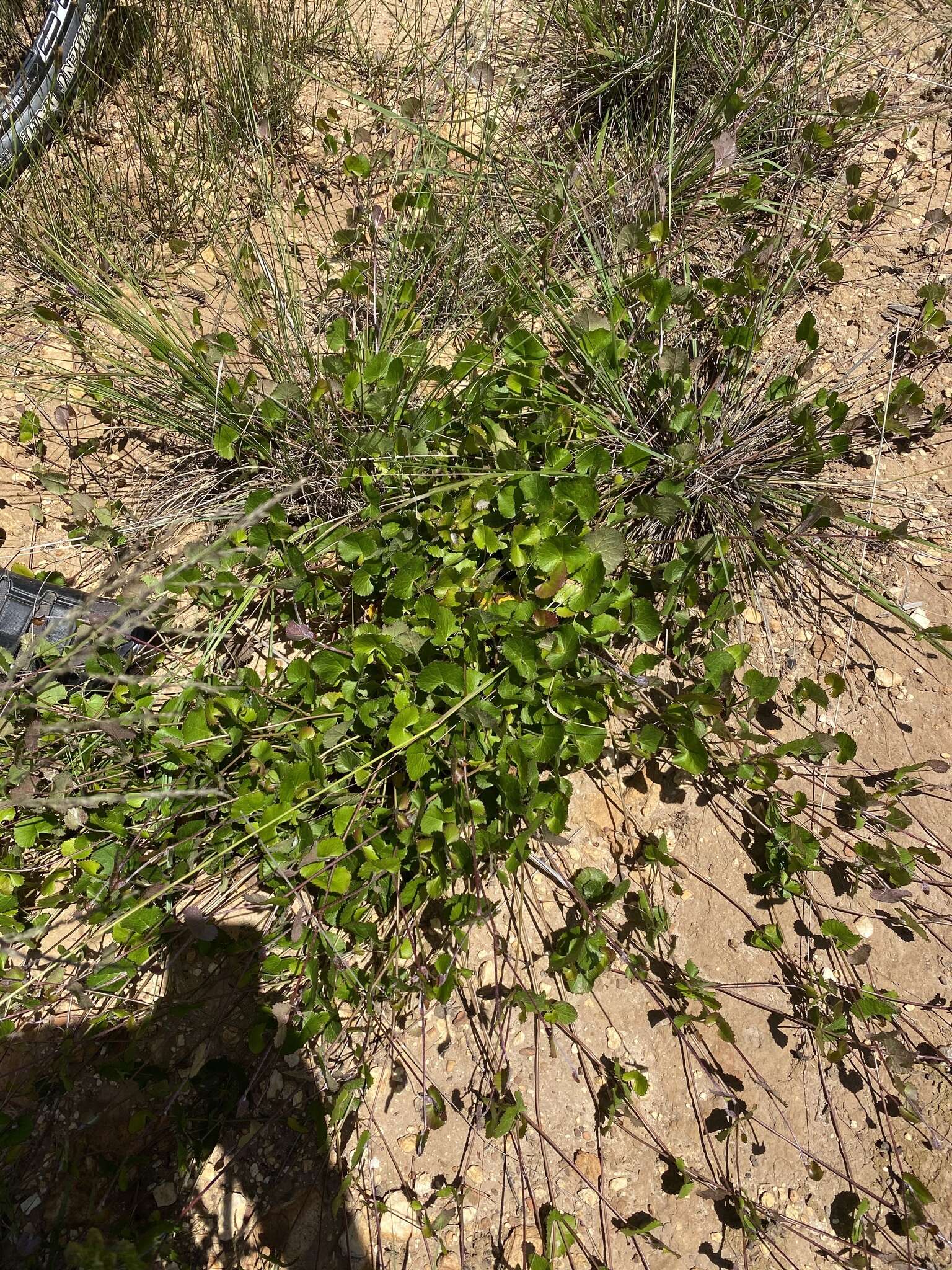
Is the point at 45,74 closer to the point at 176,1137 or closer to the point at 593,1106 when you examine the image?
the point at 176,1137

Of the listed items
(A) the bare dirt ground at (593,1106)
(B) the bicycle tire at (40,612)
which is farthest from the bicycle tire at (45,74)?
(A) the bare dirt ground at (593,1106)

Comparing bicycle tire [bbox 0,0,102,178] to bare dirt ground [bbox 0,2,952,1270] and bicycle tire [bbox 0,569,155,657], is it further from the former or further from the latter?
bare dirt ground [bbox 0,2,952,1270]

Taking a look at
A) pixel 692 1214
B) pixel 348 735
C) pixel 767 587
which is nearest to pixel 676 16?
pixel 767 587

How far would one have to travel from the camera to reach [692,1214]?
1.56 metres

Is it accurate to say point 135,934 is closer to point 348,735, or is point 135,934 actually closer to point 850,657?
point 348,735

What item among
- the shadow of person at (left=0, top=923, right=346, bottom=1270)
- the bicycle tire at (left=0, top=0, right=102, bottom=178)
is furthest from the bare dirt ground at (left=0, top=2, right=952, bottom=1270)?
the bicycle tire at (left=0, top=0, right=102, bottom=178)

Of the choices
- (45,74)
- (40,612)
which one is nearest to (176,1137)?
(40,612)

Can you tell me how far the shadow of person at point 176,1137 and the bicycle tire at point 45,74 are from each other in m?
2.50

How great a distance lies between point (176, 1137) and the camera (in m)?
1.60

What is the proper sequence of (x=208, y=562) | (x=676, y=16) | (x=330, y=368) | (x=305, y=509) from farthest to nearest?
1. (x=676, y=16)
2. (x=305, y=509)
3. (x=330, y=368)
4. (x=208, y=562)

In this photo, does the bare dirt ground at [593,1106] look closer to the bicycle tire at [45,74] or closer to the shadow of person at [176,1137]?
the shadow of person at [176,1137]

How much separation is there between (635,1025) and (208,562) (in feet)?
4.37

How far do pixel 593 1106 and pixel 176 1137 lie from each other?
2.67ft

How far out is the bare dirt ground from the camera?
1.54m
